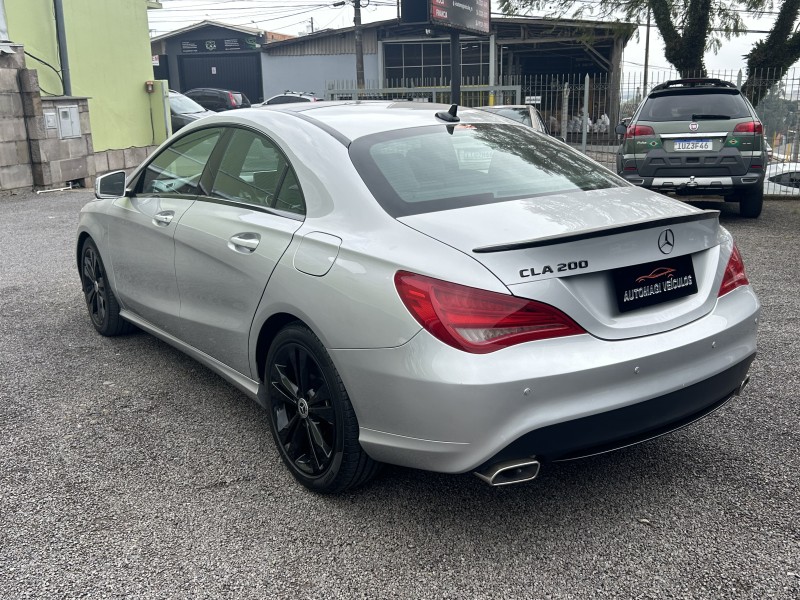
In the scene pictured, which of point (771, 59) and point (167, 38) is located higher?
point (167, 38)

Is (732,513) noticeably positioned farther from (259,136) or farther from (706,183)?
(706,183)

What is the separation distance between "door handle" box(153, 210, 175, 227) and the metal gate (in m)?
39.1

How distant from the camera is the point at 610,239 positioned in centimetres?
279

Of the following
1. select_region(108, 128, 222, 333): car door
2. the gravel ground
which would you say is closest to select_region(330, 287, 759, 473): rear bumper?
the gravel ground

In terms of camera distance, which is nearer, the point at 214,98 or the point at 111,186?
the point at 111,186

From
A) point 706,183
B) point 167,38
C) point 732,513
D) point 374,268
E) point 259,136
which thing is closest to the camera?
point 374,268

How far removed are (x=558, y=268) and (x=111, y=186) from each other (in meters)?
3.24

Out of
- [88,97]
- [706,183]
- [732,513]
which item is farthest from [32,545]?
[88,97]

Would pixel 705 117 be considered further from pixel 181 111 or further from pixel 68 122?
pixel 181 111

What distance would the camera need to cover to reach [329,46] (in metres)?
35.3

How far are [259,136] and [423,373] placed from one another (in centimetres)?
168

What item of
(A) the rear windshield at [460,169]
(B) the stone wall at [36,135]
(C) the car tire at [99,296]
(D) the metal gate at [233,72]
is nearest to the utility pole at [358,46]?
(D) the metal gate at [233,72]

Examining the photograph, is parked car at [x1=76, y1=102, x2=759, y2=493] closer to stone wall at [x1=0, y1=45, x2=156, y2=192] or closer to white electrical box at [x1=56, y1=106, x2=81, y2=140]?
stone wall at [x1=0, y1=45, x2=156, y2=192]

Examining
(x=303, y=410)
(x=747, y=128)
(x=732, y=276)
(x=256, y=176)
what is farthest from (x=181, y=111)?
(x=732, y=276)
